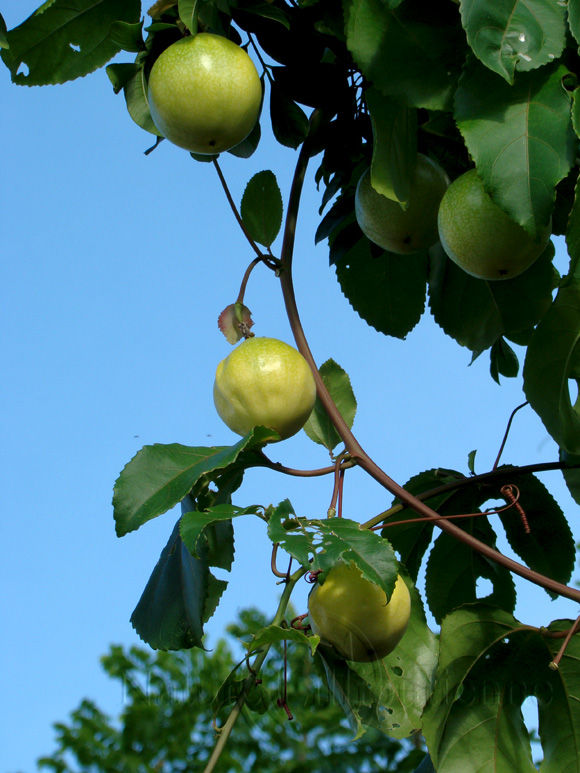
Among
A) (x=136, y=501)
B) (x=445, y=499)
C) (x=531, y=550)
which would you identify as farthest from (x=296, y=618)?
(x=531, y=550)

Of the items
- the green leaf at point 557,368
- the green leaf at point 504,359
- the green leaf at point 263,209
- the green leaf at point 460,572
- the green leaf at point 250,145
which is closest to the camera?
the green leaf at point 557,368

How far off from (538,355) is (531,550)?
0.48 metres

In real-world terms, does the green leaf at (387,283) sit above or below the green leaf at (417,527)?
above

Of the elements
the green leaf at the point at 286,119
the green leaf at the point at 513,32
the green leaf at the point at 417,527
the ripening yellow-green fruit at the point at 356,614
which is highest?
the green leaf at the point at 286,119

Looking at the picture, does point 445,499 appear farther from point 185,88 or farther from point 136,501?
point 185,88

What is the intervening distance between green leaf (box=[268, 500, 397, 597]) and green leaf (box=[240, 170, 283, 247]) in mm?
450

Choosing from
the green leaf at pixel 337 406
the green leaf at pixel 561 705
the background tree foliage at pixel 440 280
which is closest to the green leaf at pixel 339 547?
the background tree foliage at pixel 440 280

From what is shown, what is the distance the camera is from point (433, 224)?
3.98 ft

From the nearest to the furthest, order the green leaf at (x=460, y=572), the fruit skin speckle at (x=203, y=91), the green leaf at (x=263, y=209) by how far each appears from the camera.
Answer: the fruit skin speckle at (x=203, y=91)
the green leaf at (x=263, y=209)
the green leaf at (x=460, y=572)

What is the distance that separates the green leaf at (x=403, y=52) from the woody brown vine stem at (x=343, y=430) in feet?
0.79

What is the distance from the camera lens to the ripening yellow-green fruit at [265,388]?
103 centimetres

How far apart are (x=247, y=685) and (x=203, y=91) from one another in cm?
75

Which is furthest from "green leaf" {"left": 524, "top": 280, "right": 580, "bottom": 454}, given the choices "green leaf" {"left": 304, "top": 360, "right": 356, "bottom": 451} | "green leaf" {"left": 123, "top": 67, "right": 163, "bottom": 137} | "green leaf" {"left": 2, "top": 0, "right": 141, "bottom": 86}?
"green leaf" {"left": 2, "top": 0, "right": 141, "bottom": 86}

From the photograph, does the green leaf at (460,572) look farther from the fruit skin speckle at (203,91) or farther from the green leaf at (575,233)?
the fruit skin speckle at (203,91)
